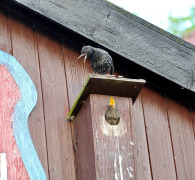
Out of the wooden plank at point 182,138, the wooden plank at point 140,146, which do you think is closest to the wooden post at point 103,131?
the wooden plank at point 140,146

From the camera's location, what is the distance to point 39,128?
259 cm

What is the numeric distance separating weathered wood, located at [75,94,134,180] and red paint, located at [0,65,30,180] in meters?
0.30

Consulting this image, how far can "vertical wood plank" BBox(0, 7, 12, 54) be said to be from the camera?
2.76 meters

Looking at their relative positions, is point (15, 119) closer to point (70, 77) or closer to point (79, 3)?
point (70, 77)

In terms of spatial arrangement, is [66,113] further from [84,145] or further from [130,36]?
[130,36]

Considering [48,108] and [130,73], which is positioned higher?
[130,73]

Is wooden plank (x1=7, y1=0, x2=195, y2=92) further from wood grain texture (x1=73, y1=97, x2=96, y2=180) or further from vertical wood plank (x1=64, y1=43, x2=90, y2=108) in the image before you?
wood grain texture (x1=73, y1=97, x2=96, y2=180)

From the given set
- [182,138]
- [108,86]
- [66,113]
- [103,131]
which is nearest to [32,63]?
[66,113]

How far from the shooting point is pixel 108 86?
2432 mm

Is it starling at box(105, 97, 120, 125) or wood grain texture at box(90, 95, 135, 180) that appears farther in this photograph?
starling at box(105, 97, 120, 125)

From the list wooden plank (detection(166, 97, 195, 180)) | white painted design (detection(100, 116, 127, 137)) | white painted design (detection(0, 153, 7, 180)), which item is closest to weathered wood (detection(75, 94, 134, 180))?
white painted design (detection(100, 116, 127, 137))

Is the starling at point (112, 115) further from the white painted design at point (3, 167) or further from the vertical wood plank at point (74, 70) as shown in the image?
the white painted design at point (3, 167)

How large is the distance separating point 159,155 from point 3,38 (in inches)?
42.9

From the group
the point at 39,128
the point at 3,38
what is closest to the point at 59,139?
the point at 39,128
